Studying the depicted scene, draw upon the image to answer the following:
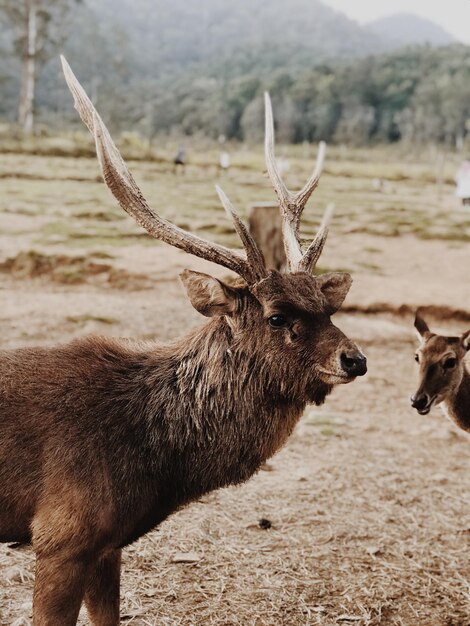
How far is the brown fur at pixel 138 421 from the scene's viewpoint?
2588 mm

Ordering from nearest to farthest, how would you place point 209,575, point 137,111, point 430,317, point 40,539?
point 40,539 < point 209,575 < point 430,317 < point 137,111

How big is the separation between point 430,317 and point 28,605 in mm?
7602

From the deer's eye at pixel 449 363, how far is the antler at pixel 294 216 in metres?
2.16

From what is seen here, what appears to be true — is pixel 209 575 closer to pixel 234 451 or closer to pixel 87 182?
pixel 234 451

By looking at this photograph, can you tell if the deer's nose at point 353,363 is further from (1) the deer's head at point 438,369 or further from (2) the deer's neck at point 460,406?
(2) the deer's neck at point 460,406

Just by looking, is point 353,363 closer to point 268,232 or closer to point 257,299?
point 257,299

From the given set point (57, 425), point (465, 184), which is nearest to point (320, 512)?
point (57, 425)

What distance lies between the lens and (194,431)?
2918mm

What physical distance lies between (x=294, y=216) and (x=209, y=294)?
842 mm

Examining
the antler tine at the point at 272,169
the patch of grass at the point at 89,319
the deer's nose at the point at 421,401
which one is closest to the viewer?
the antler tine at the point at 272,169

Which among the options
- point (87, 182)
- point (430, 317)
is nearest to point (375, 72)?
point (87, 182)

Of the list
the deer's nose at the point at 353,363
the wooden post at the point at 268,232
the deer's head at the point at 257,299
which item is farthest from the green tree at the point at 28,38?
the deer's nose at the point at 353,363

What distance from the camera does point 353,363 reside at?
2.74m

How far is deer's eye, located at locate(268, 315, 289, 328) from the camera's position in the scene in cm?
289
